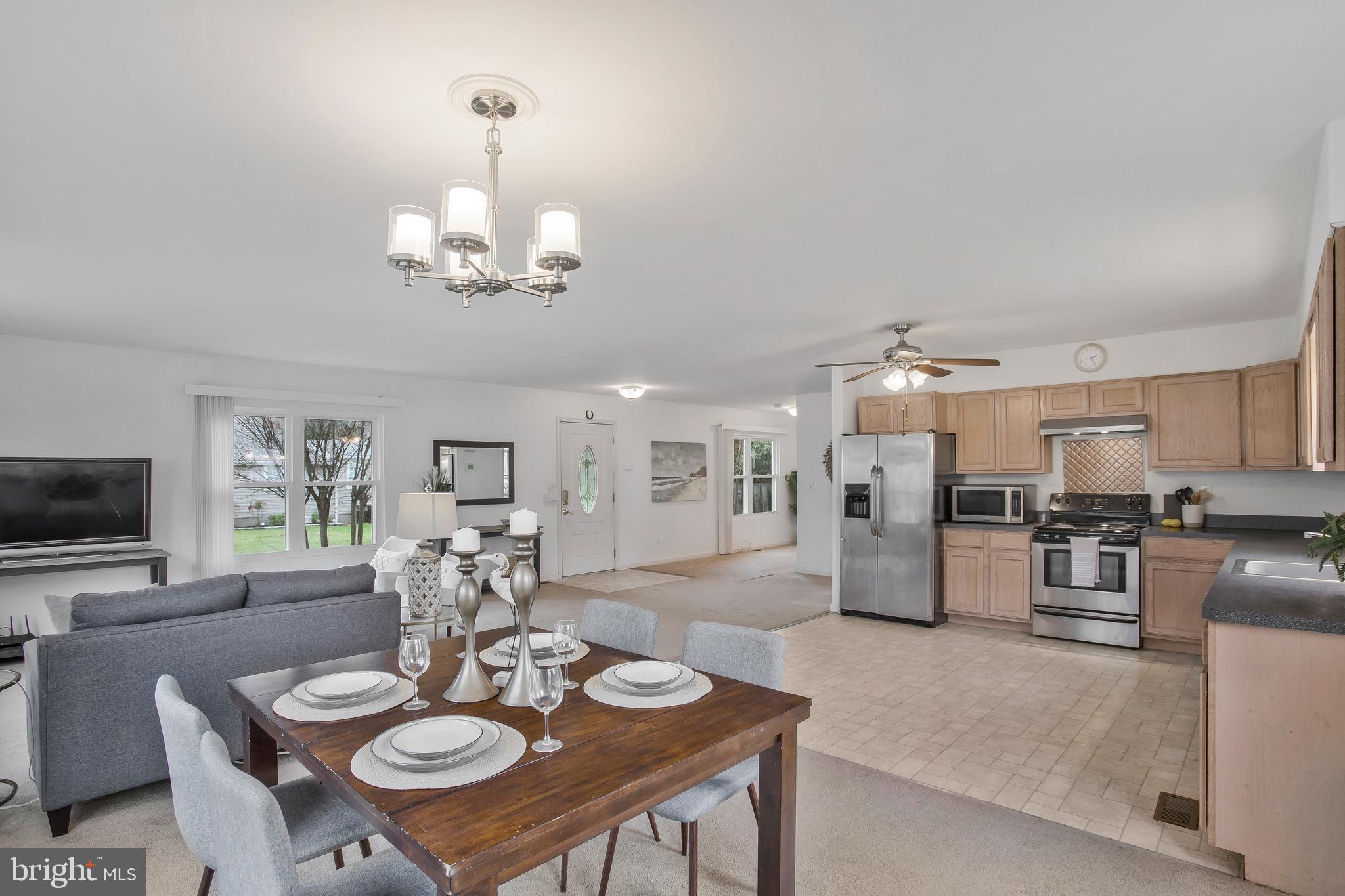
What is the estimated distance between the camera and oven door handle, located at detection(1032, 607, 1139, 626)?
16.0 feet

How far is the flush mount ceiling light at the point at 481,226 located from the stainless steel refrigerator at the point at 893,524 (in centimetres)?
438

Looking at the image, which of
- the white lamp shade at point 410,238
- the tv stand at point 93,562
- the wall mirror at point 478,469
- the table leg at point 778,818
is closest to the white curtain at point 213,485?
the tv stand at point 93,562

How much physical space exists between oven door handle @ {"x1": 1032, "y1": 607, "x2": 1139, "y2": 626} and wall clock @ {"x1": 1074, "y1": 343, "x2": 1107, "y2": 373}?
1885 millimetres

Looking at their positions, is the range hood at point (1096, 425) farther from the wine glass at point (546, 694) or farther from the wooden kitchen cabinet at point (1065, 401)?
the wine glass at point (546, 694)

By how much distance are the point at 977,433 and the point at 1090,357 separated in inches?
40.6

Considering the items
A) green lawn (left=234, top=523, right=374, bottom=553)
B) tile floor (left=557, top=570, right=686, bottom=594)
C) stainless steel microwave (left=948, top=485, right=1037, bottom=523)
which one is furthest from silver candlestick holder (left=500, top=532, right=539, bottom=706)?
tile floor (left=557, top=570, right=686, bottom=594)

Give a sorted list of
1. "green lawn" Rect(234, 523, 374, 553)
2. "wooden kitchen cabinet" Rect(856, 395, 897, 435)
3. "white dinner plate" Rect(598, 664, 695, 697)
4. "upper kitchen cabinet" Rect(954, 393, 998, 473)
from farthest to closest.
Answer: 1. "wooden kitchen cabinet" Rect(856, 395, 897, 435)
2. "green lawn" Rect(234, 523, 374, 553)
3. "upper kitchen cabinet" Rect(954, 393, 998, 473)
4. "white dinner plate" Rect(598, 664, 695, 697)

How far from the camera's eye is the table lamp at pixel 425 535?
12.3ft

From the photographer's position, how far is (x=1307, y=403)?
129 inches

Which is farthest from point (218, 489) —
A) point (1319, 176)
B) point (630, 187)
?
point (1319, 176)

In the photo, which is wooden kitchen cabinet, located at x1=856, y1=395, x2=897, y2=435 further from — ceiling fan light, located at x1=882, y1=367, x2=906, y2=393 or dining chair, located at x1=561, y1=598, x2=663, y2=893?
dining chair, located at x1=561, y1=598, x2=663, y2=893

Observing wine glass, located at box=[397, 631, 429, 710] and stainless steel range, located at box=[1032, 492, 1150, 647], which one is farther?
stainless steel range, located at box=[1032, 492, 1150, 647]

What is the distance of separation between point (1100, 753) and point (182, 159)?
4.42 metres

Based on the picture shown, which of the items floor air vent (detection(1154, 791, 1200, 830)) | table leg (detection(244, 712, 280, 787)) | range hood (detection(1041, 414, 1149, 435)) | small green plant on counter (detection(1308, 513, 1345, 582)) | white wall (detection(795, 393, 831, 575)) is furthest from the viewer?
white wall (detection(795, 393, 831, 575))
